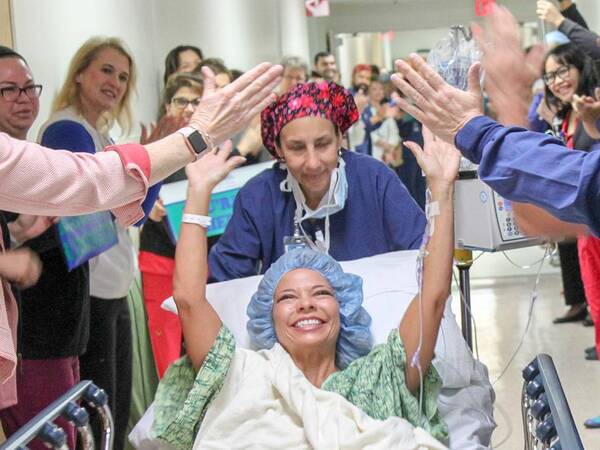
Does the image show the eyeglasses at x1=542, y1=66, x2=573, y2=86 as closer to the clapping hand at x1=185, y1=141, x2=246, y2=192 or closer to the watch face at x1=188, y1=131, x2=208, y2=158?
the clapping hand at x1=185, y1=141, x2=246, y2=192

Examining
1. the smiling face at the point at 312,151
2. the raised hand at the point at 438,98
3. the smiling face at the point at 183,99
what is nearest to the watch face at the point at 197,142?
the raised hand at the point at 438,98

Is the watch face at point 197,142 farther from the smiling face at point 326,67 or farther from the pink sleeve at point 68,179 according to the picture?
the smiling face at point 326,67

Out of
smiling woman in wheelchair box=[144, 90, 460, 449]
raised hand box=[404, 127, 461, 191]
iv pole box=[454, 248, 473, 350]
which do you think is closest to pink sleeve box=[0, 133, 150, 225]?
smiling woman in wheelchair box=[144, 90, 460, 449]

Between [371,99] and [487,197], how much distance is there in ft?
19.3

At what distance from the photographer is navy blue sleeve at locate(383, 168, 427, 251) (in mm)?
2771

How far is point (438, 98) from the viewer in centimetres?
181

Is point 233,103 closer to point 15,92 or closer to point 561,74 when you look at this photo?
point 15,92

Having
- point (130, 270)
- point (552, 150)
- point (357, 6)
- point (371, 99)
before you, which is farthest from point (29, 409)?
point (357, 6)

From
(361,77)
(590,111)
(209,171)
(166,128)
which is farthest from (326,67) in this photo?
(209,171)

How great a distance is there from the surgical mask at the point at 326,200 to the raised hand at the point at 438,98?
35.2 inches

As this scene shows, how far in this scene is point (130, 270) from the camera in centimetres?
326

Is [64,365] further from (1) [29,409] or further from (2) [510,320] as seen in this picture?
(2) [510,320]

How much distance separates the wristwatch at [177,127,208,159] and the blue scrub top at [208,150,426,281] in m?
0.88

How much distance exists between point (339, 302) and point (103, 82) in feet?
4.57
